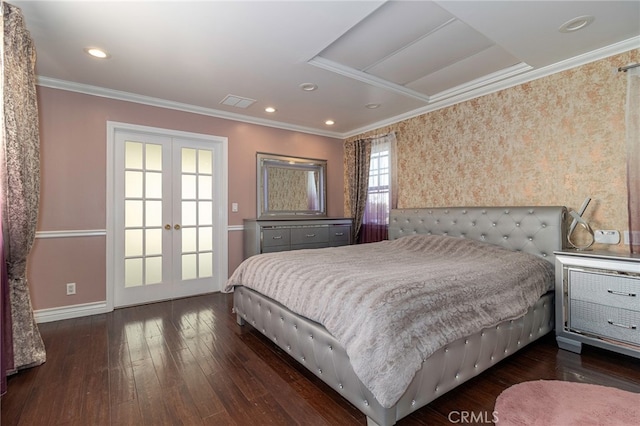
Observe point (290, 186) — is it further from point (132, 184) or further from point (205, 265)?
point (132, 184)

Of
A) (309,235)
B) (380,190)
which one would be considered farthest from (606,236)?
(309,235)

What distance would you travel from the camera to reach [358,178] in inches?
195

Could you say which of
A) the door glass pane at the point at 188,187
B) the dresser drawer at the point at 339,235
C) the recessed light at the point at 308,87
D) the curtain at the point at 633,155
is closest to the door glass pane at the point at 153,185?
the door glass pane at the point at 188,187

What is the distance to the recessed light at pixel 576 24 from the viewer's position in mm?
2156

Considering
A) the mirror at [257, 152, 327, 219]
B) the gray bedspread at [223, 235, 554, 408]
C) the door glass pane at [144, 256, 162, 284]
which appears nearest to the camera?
the gray bedspread at [223, 235, 554, 408]

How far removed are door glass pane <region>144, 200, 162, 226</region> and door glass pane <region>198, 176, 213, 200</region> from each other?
1.75 feet

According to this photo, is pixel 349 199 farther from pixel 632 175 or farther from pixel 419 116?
pixel 632 175

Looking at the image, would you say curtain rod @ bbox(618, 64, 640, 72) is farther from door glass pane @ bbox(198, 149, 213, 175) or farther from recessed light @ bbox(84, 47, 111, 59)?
door glass pane @ bbox(198, 149, 213, 175)

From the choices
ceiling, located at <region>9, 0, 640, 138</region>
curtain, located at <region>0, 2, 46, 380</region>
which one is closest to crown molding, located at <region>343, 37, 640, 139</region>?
ceiling, located at <region>9, 0, 640, 138</region>

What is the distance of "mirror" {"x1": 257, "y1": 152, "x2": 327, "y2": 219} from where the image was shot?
15.0ft

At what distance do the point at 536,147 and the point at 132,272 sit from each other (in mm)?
4694

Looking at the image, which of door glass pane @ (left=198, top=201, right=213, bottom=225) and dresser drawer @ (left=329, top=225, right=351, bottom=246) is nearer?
door glass pane @ (left=198, top=201, right=213, bottom=225)

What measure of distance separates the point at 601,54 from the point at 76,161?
5176mm

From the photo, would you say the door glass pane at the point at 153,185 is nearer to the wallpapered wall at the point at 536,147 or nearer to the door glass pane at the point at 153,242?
the door glass pane at the point at 153,242
